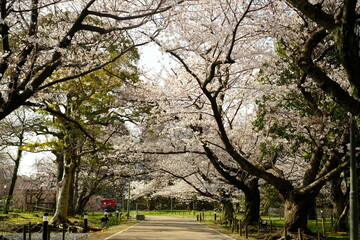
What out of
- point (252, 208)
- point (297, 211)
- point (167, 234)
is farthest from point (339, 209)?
point (167, 234)

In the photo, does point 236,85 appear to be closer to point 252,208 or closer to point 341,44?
point 252,208

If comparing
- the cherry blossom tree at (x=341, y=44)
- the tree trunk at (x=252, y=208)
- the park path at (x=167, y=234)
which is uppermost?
the cherry blossom tree at (x=341, y=44)

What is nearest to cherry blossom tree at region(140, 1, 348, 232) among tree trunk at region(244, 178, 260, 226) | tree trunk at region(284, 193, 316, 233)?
tree trunk at region(284, 193, 316, 233)

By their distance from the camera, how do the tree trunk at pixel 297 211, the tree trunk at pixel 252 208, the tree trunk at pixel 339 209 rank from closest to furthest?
the tree trunk at pixel 297 211, the tree trunk at pixel 252 208, the tree trunk at pixel 339 209

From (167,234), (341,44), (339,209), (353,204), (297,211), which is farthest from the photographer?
(339,209)

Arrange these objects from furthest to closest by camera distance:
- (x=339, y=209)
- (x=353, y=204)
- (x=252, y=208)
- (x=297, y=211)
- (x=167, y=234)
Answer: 1. (x=339, y=209)
2. (x=252, y=208)
3. (x=167, y=234)
4. (x=297, y=211)
5. (x=353, y=204)

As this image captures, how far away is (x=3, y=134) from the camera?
24109mm

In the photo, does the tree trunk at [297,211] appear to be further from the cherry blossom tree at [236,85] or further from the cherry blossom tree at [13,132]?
the cherry blossom tree at [13,132]

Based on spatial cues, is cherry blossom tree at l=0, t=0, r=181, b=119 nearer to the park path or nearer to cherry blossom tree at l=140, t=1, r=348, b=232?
cherry blossom tree at l=140, t=1, r=348, b=232

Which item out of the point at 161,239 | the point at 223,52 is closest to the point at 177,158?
the point at 161,239

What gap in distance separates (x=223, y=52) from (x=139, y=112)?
9803 mm

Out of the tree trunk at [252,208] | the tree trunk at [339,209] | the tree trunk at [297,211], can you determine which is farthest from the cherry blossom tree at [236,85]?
the tree trunk at [339,209]

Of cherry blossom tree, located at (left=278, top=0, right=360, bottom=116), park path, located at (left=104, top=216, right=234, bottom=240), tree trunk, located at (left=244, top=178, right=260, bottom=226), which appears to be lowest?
park path, located at (left=104, top=216, right=234, bottom=240)

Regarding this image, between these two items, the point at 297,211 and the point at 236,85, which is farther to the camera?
the point at 236,85
